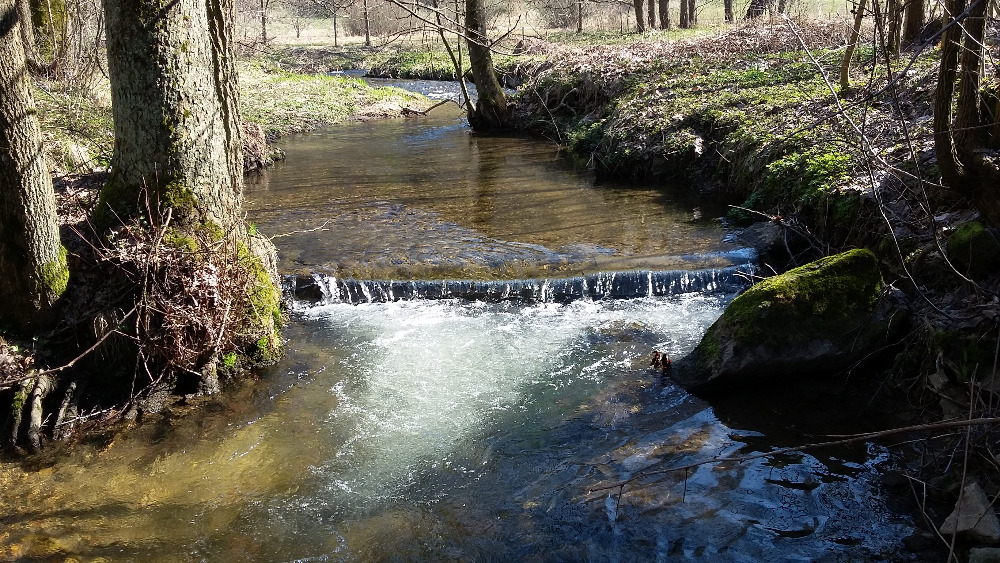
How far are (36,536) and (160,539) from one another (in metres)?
0.79

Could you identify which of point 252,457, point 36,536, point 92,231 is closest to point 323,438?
point 252,457

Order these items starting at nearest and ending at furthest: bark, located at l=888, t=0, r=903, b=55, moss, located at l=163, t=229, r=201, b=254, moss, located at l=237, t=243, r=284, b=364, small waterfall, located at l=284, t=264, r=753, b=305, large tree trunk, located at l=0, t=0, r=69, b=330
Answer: bark, located at l=888, t=0, r=903, b=55, large tree trunk, located at l=0, t=0, r=69, b=330, moss, located at l=163, t=229, r=201, b=254, moss, located at l=237, t=243, r=284, b=364, small waterfall, located at l=284, t=264, r=753, b=305

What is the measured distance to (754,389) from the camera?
6.62 m

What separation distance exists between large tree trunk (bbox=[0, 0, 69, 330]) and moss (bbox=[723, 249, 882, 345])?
600 centimetres

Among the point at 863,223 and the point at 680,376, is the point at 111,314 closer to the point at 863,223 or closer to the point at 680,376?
the point at 680,376

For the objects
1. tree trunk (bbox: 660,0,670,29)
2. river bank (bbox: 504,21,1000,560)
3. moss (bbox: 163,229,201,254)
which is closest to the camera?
river bank (bbox: 504,21,1000,560)

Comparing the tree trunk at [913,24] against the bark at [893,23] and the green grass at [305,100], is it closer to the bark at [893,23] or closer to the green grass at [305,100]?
the bark at [893,23]

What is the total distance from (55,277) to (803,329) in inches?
258

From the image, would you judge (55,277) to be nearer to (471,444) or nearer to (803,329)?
(471,444)

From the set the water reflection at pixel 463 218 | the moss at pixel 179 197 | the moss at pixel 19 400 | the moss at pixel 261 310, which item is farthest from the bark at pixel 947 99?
the moss at pixel 19 400

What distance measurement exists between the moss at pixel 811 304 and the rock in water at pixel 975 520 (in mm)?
2130

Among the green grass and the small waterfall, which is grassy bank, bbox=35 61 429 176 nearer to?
the green grass

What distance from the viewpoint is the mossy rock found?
6.02m

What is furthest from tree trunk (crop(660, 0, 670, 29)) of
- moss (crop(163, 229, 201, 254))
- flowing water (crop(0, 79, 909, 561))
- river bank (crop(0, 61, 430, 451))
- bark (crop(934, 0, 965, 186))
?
moss (crop(163, 229, 201, 254))
